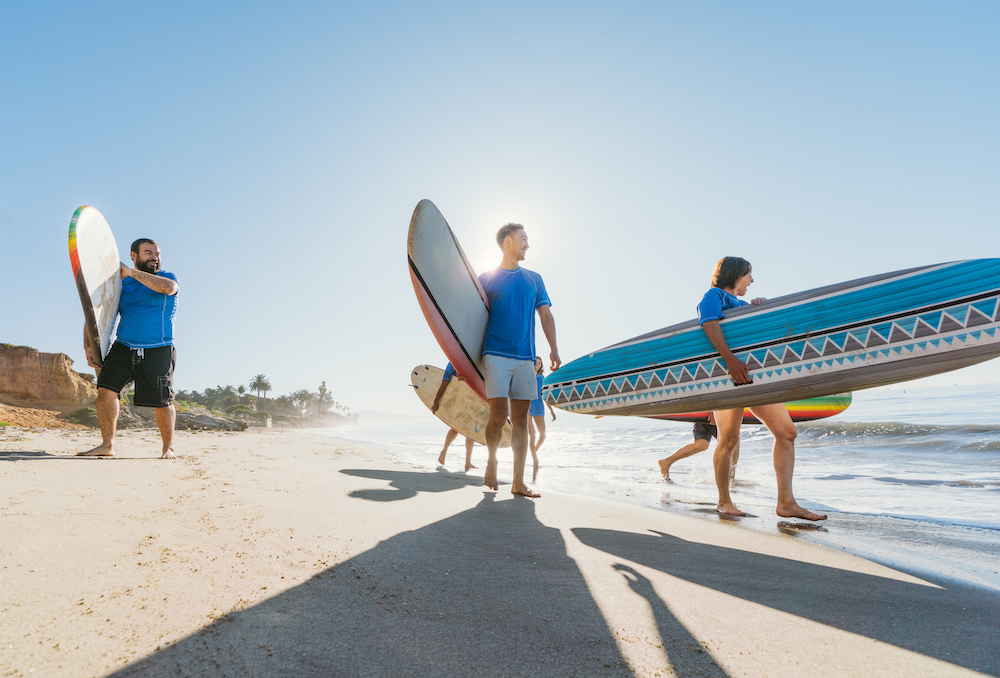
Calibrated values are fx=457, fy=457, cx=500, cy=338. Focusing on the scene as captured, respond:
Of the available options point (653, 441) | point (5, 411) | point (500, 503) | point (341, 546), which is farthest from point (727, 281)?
point (5, 411)

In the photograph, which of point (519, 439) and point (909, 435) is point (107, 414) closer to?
point (519, 439)

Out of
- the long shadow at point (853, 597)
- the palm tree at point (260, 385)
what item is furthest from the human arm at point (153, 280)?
the palm tree at point (260, 385)

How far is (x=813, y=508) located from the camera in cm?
354

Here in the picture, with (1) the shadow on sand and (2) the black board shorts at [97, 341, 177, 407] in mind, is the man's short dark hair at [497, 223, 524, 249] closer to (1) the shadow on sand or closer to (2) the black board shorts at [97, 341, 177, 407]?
(1) the shadow on sand

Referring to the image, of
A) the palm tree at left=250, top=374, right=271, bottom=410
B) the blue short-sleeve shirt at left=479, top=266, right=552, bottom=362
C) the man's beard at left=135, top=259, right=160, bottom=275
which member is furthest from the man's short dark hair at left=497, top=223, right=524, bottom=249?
the palm tree at left=250, top=374, right=271, bottom=410

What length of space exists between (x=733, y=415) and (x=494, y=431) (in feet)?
6.27

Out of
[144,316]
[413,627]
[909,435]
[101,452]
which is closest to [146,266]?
[144,316]

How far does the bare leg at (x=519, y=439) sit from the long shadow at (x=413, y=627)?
1852 mm

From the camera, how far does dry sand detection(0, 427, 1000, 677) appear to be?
2.83 feet

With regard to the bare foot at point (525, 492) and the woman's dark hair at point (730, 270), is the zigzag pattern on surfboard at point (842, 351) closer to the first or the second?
the woman's dark hair at point (730, 270)

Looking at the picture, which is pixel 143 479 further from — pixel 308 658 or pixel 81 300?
pixel 308 658

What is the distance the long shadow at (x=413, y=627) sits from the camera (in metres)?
0.82

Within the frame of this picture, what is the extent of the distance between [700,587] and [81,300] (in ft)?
15.3

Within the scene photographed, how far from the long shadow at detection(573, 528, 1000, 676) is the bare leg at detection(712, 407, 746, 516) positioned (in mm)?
1321
